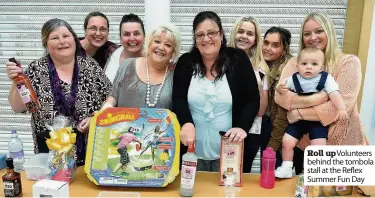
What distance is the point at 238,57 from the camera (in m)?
1.87

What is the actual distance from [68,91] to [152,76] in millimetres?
514

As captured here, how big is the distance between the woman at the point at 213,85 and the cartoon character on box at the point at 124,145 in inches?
11.6

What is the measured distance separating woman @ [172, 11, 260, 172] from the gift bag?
22.6 inches

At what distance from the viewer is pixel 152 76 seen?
1936 mm

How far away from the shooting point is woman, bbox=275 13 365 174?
6.03ft

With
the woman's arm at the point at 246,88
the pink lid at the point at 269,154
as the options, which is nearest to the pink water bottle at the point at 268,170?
the pink lid at the point at 269,154

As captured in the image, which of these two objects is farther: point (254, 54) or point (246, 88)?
point (254, 54)

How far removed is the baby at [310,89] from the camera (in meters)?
1.80

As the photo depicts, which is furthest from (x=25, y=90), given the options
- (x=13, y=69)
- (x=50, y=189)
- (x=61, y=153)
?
(x=50, y=189)

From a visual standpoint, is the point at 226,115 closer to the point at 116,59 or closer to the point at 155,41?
the point at 155,41

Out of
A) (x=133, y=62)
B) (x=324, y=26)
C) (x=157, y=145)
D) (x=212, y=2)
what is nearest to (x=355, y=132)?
(x=324, y=26)

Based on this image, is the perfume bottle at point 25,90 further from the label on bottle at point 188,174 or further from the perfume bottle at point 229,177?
the perfume bottle at point 229,177

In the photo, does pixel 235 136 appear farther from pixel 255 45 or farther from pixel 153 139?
pixel 255 45

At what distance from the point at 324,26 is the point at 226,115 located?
0.77m
